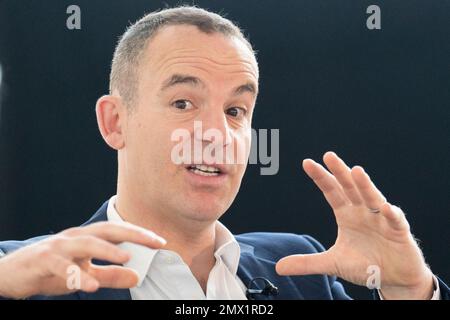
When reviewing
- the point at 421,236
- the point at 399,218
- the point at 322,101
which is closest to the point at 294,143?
the point at 322,101

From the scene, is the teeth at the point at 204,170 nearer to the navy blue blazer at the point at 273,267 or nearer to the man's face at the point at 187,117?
the man's face at the point at 187,117

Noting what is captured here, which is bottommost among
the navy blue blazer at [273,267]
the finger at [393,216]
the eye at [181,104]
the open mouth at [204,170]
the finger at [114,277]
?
the navy blue blazer at [273,267]

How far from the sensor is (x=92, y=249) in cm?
120

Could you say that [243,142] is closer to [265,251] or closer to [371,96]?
[265,251]

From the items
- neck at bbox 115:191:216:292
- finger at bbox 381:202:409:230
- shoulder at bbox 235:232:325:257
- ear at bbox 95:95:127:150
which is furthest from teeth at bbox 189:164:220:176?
finger at bbox 381:202:409:230

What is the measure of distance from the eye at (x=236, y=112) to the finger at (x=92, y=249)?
0.63 m

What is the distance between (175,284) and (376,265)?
504 mm

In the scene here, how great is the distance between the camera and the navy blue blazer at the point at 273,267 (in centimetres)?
167

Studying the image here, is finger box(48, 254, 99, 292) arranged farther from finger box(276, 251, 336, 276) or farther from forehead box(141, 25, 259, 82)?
forehead box(141, 25, 259, 82)

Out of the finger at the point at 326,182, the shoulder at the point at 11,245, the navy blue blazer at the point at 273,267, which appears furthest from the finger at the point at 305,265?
the shoulder at the point at 11,245

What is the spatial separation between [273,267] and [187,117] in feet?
1.66

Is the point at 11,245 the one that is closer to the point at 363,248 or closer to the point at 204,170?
the point at 204,170

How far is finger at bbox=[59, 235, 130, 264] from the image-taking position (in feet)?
3.86

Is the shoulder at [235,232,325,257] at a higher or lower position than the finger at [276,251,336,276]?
lower
